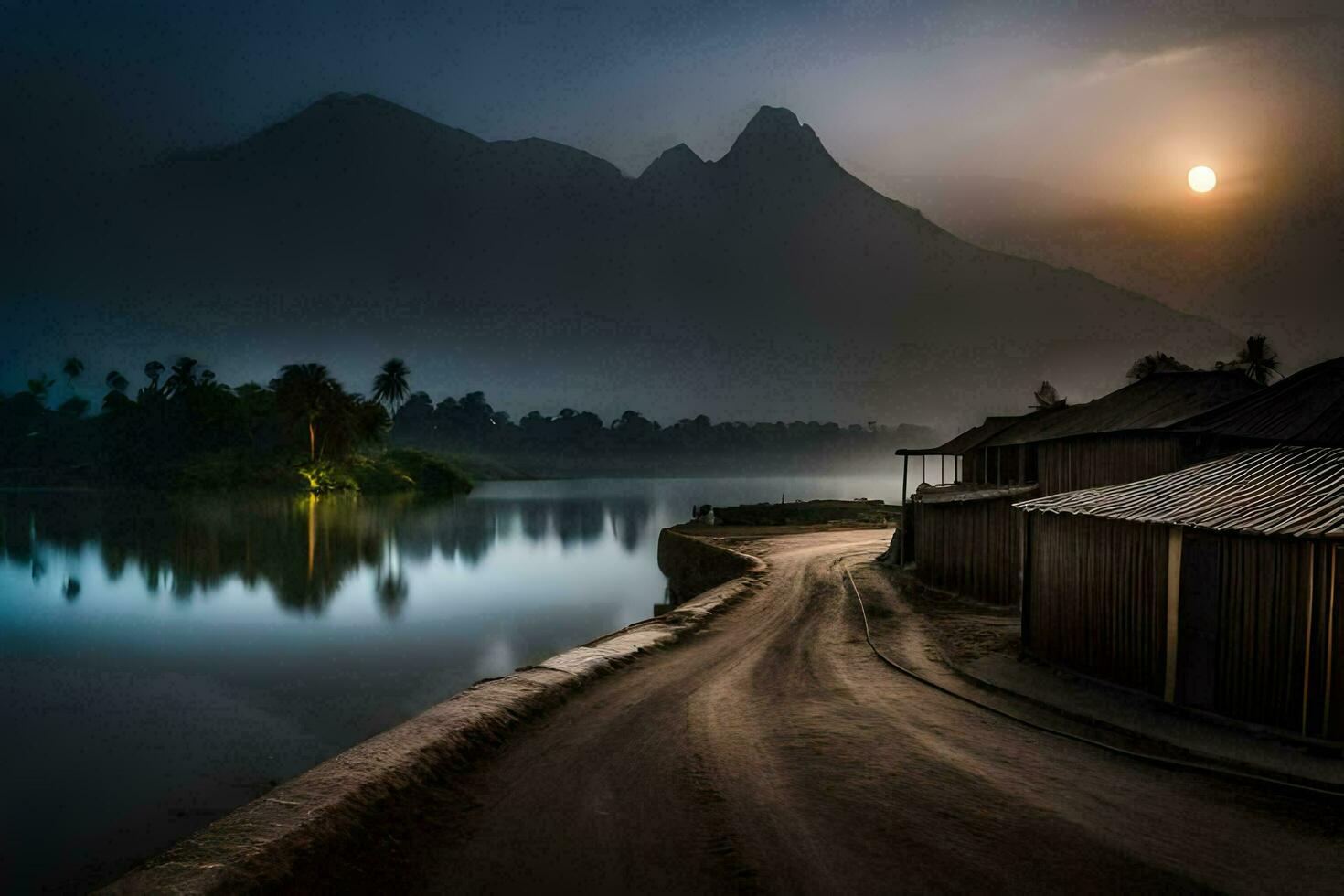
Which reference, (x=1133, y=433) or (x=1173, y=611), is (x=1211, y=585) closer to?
(x=1173, y=611)

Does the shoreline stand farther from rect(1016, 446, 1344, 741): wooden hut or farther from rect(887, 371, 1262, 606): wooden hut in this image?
rect(887, 371, 1262, 606): wooden hut

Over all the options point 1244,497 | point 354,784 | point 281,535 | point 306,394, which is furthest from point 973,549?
point 306,394

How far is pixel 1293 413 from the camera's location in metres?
17.0

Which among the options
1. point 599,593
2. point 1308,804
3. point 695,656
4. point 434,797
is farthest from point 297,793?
point 599,593

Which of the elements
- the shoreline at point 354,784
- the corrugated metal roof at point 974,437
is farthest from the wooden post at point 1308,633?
the corrugated metal roof at point 974,437

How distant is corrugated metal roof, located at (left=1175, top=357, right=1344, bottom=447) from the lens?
1569 cm

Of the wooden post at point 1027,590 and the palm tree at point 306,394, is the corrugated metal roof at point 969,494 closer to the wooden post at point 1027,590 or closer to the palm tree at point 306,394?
the wooden post at point 1027,590

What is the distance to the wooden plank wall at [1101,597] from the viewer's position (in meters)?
11.7

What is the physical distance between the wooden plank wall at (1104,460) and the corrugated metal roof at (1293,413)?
965 millimetres

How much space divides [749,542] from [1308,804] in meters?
Answer: 30.7

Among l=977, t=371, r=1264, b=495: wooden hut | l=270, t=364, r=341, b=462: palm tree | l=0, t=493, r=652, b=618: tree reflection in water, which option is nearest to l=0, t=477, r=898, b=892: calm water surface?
l=0, t=493, r=652, b=618: tree reflection in water

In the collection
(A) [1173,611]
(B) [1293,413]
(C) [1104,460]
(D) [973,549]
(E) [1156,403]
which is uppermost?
(E) [1156,403]

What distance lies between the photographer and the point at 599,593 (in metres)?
37.6

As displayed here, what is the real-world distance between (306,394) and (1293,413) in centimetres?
9606
